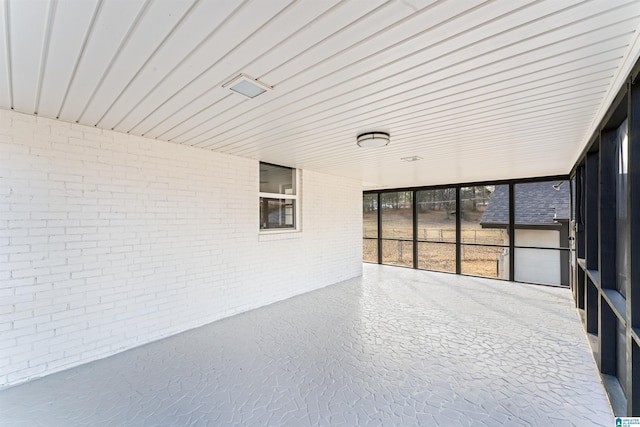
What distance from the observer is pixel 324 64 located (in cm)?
180

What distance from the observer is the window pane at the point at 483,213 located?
7418 mm

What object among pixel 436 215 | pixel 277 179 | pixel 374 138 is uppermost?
pixel 374 138

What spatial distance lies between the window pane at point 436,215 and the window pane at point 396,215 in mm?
681

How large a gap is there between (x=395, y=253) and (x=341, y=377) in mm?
6594

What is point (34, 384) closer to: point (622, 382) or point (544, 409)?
point (544, 409)

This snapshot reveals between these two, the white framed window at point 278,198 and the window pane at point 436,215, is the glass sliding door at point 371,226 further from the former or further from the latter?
the white framed window at point 278,198

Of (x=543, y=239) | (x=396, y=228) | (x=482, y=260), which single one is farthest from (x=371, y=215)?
(x=543, y=239)

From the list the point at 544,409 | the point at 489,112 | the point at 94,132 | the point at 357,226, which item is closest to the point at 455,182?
the point at 357,226

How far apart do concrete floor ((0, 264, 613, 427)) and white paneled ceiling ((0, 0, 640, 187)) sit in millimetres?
2461

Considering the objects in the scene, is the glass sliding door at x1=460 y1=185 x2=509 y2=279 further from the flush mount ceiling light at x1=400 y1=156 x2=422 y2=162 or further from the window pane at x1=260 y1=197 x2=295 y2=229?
the window pane at x1=260 y1=197 x2=295 y2=229

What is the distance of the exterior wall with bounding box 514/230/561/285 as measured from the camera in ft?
21.4

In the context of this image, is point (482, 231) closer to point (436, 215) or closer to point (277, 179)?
point (436, 215)

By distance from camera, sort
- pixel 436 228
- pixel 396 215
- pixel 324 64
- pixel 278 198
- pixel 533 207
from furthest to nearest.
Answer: pixel 396 215 → pixel 436 228 → pixel 533 207 → pixel 278 198 → pixel 324 64

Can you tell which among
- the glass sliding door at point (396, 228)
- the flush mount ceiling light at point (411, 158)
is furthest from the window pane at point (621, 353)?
the glass sliding door at point (396, 228)
